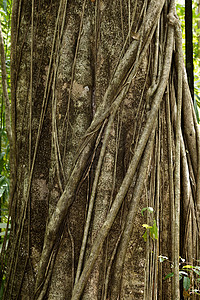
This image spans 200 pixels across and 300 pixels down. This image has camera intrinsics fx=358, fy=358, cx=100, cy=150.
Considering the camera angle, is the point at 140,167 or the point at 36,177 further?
the point at 36,177

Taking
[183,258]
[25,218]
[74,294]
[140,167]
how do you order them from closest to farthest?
[74,294], [140,167], [25,218], [183,258]

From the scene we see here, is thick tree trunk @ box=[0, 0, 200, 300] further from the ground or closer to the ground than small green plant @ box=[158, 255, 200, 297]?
further from the ground

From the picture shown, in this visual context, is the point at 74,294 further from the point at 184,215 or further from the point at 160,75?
the point at 160,75

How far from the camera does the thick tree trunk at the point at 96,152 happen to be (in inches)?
62.2

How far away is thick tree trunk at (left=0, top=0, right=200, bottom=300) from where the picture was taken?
1580 millimetres

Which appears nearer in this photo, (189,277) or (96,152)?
(96,152)

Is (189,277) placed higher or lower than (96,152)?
lower

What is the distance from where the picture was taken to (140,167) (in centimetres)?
164

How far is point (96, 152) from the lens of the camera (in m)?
1.68

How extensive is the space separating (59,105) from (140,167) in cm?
51

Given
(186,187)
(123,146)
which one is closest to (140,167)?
(123,146)

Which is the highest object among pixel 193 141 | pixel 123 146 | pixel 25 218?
pixel 193 141

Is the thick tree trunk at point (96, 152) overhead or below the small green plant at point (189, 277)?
overhead

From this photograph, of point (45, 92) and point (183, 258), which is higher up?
point (45, 92)
